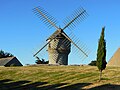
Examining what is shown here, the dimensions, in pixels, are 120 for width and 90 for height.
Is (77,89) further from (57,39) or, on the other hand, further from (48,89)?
(57,39)

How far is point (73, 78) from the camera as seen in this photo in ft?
138

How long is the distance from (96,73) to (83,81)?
6.38 metres

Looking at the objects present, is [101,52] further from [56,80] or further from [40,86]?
[40,86]

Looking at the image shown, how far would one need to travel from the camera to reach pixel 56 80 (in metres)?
41.7

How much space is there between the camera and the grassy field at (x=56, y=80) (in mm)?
36250

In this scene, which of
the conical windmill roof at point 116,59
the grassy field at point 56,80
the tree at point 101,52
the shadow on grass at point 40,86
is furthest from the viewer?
the conical windmill roof at point 116,59

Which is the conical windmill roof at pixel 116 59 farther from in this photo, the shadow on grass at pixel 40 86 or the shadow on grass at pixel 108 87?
the shadow on grass at pixel 108 87

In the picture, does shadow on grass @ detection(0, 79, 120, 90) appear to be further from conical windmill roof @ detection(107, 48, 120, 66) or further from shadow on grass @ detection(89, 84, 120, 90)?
conical windmill roof @ detection(107, 48, 120, 66)

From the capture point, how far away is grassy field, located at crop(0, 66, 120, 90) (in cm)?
3625

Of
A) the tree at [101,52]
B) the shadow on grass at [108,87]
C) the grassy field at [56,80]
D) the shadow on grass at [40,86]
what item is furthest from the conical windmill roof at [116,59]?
the shadow on grass at [108,87]

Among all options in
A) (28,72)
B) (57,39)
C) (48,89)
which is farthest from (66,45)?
(48,89)

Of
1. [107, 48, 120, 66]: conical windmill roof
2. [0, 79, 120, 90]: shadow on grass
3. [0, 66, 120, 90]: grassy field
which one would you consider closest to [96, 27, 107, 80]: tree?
[0, 66, 120, 90]: grassy field

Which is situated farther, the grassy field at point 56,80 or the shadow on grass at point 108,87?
the grassy field at point 56,80

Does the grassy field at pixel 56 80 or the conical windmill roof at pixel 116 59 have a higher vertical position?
the conical windmill roof at pixel 116 59
